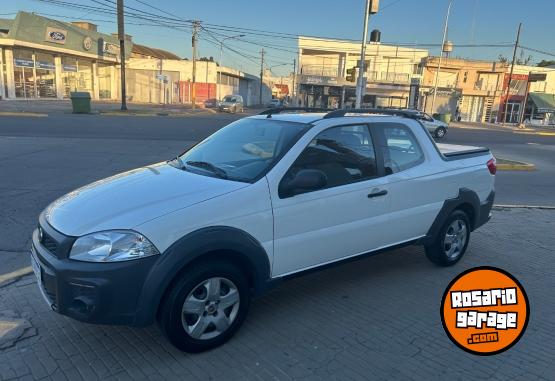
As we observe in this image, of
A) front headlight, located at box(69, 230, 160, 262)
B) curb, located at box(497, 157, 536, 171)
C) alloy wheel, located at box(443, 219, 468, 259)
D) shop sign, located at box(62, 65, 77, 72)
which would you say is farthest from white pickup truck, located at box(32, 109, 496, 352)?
shop sign, located at box(62, 65, 77, 72)

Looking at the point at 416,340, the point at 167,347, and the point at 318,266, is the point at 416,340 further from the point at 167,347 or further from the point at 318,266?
the point at 167,347

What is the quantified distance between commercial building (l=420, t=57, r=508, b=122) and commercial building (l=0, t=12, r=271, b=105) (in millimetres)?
26192

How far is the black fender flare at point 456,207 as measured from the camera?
4488 mm

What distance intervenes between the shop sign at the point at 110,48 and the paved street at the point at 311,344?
44.6 metres

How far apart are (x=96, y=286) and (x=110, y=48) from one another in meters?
47.2

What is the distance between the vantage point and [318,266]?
3.60 meters

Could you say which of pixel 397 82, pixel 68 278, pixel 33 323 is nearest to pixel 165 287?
pixel 68 278

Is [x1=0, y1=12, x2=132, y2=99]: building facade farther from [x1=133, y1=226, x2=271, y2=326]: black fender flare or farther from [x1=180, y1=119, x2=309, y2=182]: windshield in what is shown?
[x1=133, y1=226, x2=271, y2=326]: black fender flare

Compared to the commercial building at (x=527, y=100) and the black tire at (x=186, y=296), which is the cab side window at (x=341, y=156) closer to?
the black tire at (x=186, y=296)

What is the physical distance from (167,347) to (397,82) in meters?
48.3

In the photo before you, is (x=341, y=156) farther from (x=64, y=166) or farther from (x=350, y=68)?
(x=350, y=68)

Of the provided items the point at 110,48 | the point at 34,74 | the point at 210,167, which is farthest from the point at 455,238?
the point at 110,48

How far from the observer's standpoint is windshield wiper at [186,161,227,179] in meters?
3.40

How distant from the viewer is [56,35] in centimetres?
3606
